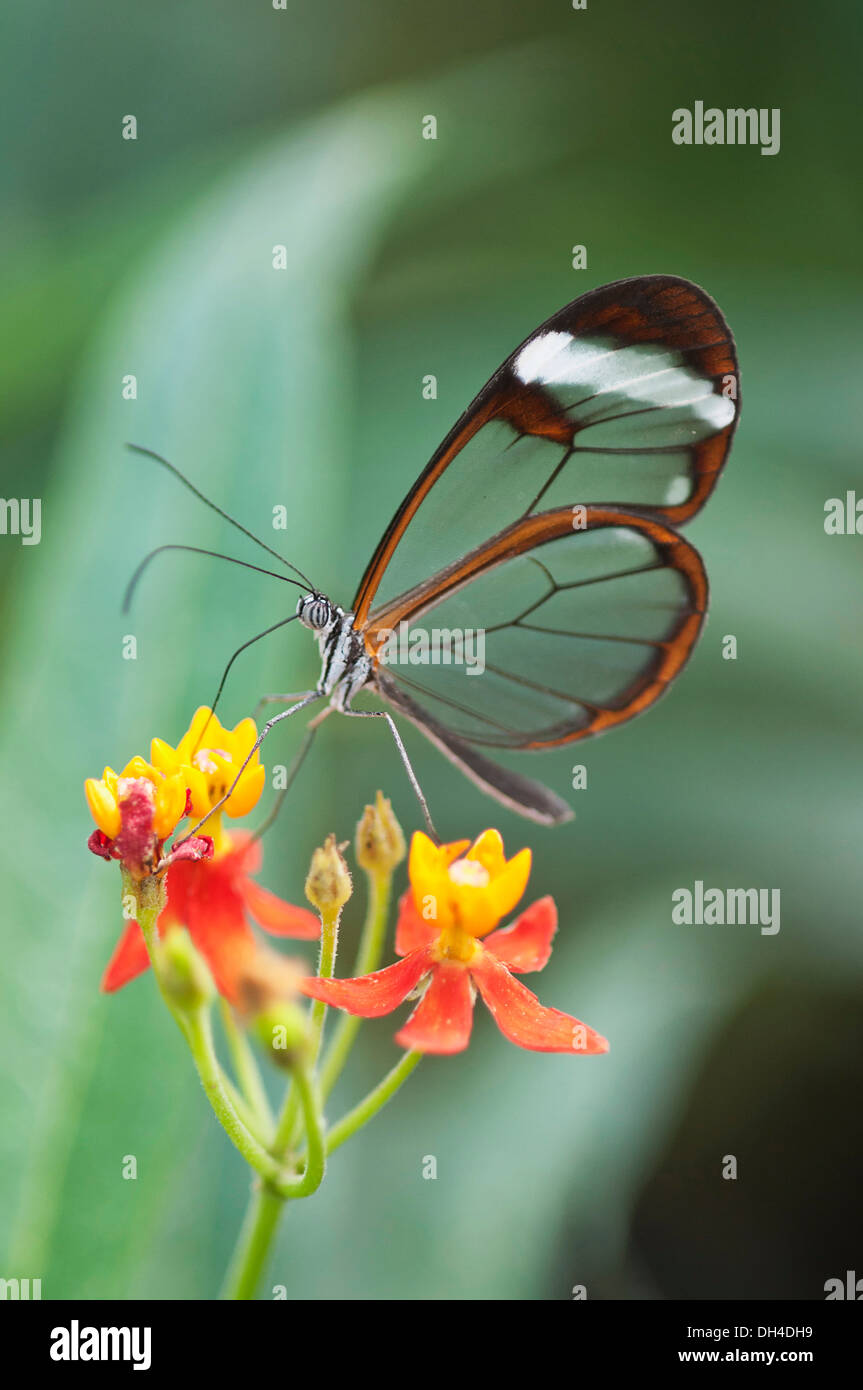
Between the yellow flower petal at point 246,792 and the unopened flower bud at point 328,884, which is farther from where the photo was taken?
the yellow flower petal at point 246,792

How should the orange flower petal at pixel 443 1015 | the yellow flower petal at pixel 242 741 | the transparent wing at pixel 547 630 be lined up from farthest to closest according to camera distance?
1. the transparent wing at pixel 547 630
2. the yellow flower petal at pixel 242 741
3. the orange flower petal at pixel 443 1015

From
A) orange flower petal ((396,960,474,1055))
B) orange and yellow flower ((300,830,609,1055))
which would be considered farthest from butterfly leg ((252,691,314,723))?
orange flower petal ((396,960,474,1055))

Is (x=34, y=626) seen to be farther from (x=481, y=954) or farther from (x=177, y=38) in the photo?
(x=177, y=38)

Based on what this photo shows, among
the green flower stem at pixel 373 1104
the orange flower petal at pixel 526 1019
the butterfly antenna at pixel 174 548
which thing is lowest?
the green flower stem at pixel 373 1104

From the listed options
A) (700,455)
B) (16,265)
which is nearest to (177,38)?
(16,265)

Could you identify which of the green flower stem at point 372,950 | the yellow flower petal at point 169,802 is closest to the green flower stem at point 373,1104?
the green flower stem at point 372,950

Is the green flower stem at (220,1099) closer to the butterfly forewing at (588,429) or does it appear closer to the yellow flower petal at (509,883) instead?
the yellow flower petal at (509,883)
